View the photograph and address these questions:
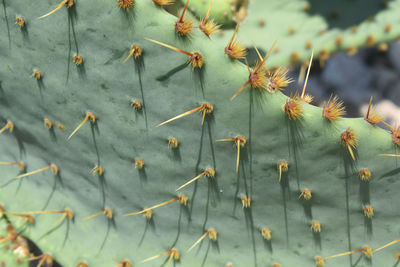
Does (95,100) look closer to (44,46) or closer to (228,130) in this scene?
(44,46)

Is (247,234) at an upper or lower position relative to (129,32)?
lower

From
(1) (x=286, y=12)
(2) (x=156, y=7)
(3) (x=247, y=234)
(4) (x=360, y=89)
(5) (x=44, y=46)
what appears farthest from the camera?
(4) (x=360, y=89)

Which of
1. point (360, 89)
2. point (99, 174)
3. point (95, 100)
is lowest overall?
point (99, 174)

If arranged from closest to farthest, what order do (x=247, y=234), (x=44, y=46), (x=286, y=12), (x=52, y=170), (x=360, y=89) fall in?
1. (x=44, y=46)
2. (x=247, y=234)
3. (x=52, y=170)
4. (x=286, y=12)
5. (x=360, y=89)

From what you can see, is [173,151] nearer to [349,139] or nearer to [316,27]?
[349,139]

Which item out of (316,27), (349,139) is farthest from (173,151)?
(316,27)

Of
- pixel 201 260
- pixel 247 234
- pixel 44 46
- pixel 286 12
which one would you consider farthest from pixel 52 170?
pixel 286 12

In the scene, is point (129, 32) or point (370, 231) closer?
point (129, 32)
